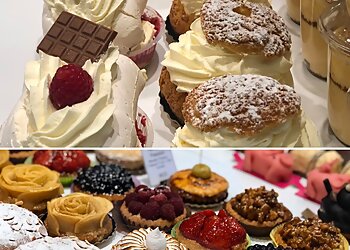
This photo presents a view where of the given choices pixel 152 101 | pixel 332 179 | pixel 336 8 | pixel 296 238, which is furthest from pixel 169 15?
pixel 296 238

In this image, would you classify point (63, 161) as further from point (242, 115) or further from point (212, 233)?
point (242, 115)

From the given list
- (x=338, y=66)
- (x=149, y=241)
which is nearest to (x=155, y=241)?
(x=149, y=241)

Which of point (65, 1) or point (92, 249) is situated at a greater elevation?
point (65, 1)

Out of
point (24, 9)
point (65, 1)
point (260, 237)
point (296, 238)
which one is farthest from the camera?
point (24, 9)

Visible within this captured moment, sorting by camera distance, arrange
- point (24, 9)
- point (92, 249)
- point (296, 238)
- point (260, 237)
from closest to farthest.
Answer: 1. point (92, 249)
2. point (296, 238)
3. point (260, 237)
4. point (24, 9)

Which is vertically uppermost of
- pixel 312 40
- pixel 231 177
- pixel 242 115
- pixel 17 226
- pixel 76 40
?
pixel 76 40

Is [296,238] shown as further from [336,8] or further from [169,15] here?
[169,15]

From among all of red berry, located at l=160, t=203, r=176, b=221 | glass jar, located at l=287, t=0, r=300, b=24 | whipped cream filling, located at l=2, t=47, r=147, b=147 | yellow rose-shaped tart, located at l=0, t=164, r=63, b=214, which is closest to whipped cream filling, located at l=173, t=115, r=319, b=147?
whipped cream filling, located at l=2, t=47, r=147, b=147
